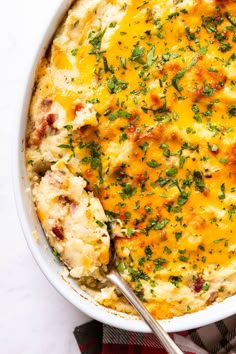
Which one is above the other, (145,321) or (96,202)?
(96,202)

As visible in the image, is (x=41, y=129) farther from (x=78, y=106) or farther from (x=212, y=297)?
(x=212, y=297)

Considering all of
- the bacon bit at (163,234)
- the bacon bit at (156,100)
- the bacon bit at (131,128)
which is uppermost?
the bacon bit at (156,100)

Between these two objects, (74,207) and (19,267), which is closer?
(74,207)

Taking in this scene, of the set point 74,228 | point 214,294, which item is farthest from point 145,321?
point 74,228

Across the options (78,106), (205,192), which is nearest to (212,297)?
(205,192)

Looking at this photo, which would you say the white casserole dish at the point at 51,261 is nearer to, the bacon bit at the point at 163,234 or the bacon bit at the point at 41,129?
the bacon bit at the point at 41,129

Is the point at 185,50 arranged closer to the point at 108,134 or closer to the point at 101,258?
the point at 108,134

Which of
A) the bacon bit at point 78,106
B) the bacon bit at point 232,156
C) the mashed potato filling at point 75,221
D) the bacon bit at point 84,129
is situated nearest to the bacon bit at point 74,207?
the mashed potato filling at point 75,221
